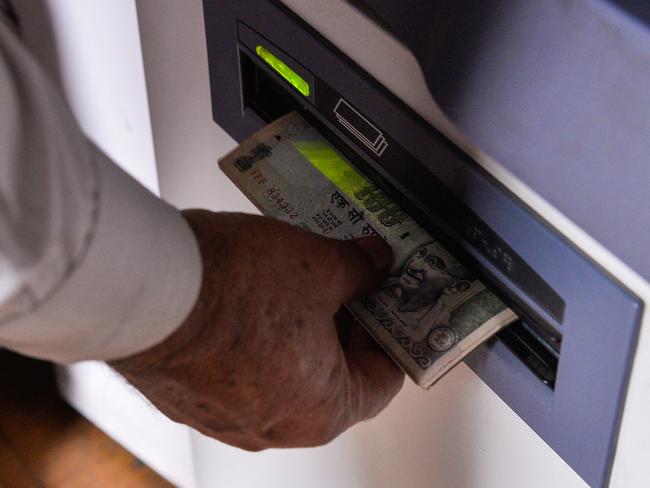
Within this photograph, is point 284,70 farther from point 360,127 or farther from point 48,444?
point 48,444

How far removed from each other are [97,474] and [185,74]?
3.30ft

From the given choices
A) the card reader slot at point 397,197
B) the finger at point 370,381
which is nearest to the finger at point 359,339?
the finger at point 370,381

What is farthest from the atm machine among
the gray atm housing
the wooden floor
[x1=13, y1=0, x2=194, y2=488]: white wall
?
the wooden floor

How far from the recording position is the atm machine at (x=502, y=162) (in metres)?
0.53

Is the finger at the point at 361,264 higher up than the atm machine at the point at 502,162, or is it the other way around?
the atm machine at the point at 502,162

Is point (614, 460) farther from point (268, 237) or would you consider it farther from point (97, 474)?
point (97, 474)

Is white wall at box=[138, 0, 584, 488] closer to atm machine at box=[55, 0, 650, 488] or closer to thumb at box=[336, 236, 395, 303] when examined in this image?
atm machine at box=[55, 0, 650, 488]

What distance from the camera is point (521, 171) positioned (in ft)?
1.96

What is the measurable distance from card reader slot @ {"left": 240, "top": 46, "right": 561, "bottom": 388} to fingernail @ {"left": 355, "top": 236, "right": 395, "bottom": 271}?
3cm

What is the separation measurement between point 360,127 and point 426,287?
132mm

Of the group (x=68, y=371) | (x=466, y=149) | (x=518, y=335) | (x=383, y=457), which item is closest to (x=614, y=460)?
(x=518, y=335)

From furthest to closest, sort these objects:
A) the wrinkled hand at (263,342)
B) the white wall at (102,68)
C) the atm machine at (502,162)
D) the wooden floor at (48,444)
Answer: the wooden floor at (48,444)
the white wall at (102,68)
the wrinkled hand at (263,342)
the atm machine at (502,162)

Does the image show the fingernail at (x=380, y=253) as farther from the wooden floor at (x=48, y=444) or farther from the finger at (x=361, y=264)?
the wooden floor at (x=48, y=444)

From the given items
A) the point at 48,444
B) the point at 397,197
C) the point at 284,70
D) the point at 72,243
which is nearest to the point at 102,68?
the point at 284,70
